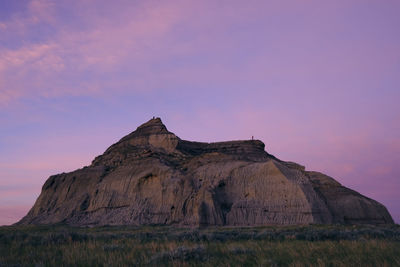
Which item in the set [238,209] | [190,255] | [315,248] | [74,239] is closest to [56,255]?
[190,255]

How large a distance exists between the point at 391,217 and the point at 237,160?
73.3 ft

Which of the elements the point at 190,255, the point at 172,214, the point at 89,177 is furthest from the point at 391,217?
the point at 190,255

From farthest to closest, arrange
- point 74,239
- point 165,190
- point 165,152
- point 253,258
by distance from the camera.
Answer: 1. point 165,152
2. point 165,190
3. point 74,239
4. point 253,258

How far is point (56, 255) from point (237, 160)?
141ft

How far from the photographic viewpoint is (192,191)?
50.4 m

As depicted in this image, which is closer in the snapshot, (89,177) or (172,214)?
(172,214)

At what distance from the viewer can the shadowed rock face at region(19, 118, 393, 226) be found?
4591 centimetres

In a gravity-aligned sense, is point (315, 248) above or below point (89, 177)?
below

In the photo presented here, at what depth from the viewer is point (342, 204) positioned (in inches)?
2093

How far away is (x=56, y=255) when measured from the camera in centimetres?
1455

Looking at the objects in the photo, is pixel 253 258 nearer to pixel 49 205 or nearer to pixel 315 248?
pixel 315 248

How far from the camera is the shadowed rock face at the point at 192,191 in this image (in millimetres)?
45906

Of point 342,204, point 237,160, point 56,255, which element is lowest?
point 56,255

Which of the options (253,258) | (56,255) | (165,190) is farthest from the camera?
(165,190)
